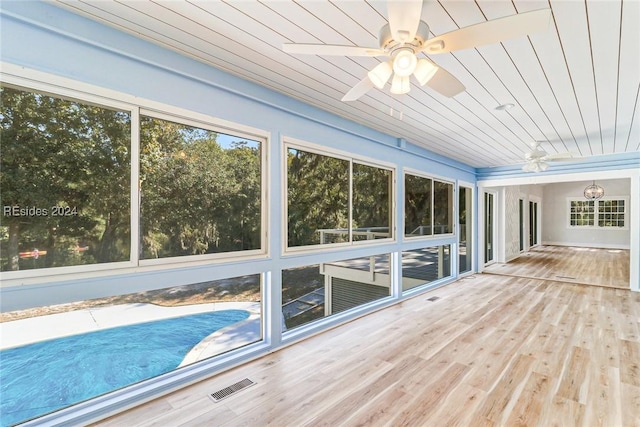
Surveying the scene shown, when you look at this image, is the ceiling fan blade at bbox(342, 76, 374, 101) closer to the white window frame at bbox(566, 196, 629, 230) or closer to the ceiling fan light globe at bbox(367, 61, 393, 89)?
the ceiling fan light globe at bbox(367, 61, 393, 89)

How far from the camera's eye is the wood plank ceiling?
1.79 metres

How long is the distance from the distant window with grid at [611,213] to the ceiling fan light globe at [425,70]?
14828 millimetres

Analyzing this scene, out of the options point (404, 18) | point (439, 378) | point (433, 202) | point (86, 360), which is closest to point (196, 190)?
point (404, 18)

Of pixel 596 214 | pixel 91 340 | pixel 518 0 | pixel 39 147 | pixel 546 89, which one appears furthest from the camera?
pixel 596 214

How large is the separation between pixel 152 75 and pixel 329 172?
84.5 inches

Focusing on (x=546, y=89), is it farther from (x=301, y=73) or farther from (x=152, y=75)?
(x=152, y=75)

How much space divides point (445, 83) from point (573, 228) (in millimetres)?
14807

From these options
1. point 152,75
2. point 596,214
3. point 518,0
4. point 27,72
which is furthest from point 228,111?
point 596,214

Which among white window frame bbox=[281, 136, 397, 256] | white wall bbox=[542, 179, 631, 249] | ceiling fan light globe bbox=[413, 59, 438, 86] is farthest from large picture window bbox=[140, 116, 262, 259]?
white wall bbox=[542, 179, 631, 249]

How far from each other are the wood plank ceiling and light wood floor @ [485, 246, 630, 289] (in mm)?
4010

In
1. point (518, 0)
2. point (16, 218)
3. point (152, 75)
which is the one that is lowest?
point (16, 218)

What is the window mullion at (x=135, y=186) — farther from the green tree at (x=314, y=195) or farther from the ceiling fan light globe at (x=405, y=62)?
the ceiling fan light globe at (x=405, y=62)

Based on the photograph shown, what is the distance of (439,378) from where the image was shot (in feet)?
8.55

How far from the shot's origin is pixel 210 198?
2.71 metres
